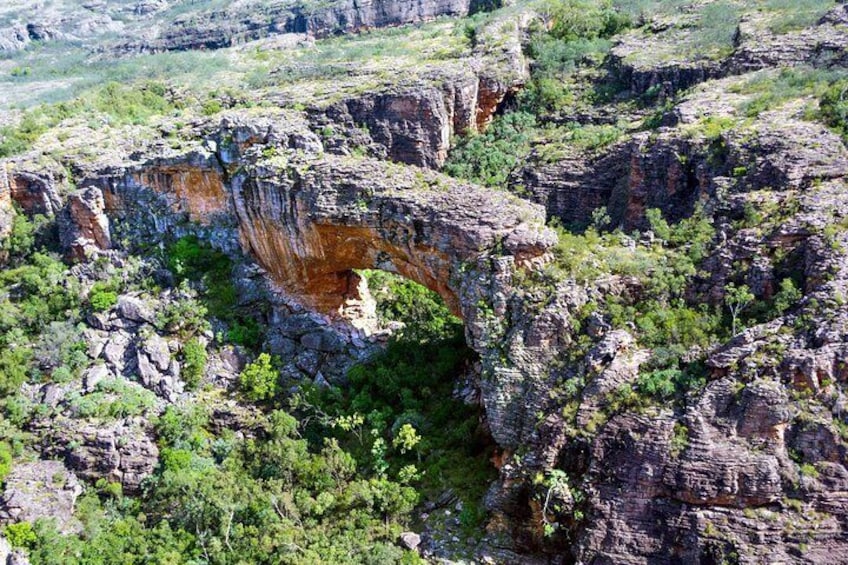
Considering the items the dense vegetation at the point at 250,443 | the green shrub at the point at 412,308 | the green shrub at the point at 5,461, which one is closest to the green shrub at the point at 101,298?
the dense vegetation at the point at 250,443

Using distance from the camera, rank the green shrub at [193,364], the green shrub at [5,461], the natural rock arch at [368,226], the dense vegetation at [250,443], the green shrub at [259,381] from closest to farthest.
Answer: the dense vegetation at [250,443] < the green shrub at [5,461] < the natural rock arch at [368,226] < the green shrub at [259,381] < the green shrub at [193,364]

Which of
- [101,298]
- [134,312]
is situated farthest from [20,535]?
[101,298]

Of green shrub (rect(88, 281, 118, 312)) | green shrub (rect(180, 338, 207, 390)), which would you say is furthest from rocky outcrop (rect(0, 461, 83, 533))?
green shrub (rect(88, 281, 118, 312))

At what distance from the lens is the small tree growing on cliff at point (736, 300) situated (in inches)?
870

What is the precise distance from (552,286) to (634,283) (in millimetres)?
2702

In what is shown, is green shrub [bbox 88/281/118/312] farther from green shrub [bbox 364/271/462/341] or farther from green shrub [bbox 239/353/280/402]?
green shrub [bbox 364/271/462/341]

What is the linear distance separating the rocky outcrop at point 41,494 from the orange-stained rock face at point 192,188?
1249 cm

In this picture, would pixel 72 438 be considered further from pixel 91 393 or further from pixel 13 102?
pixel 13 102

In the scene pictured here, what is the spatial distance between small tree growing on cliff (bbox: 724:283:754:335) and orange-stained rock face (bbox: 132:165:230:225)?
69.8 feet

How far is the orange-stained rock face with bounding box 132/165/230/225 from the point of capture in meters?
32.4

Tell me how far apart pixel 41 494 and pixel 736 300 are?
2367 cm

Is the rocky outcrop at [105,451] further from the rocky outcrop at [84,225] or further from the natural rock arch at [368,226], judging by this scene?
the natural rock arch at [368,226]

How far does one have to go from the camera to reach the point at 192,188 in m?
32.9

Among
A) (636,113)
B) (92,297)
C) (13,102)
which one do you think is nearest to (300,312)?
(92,297)
